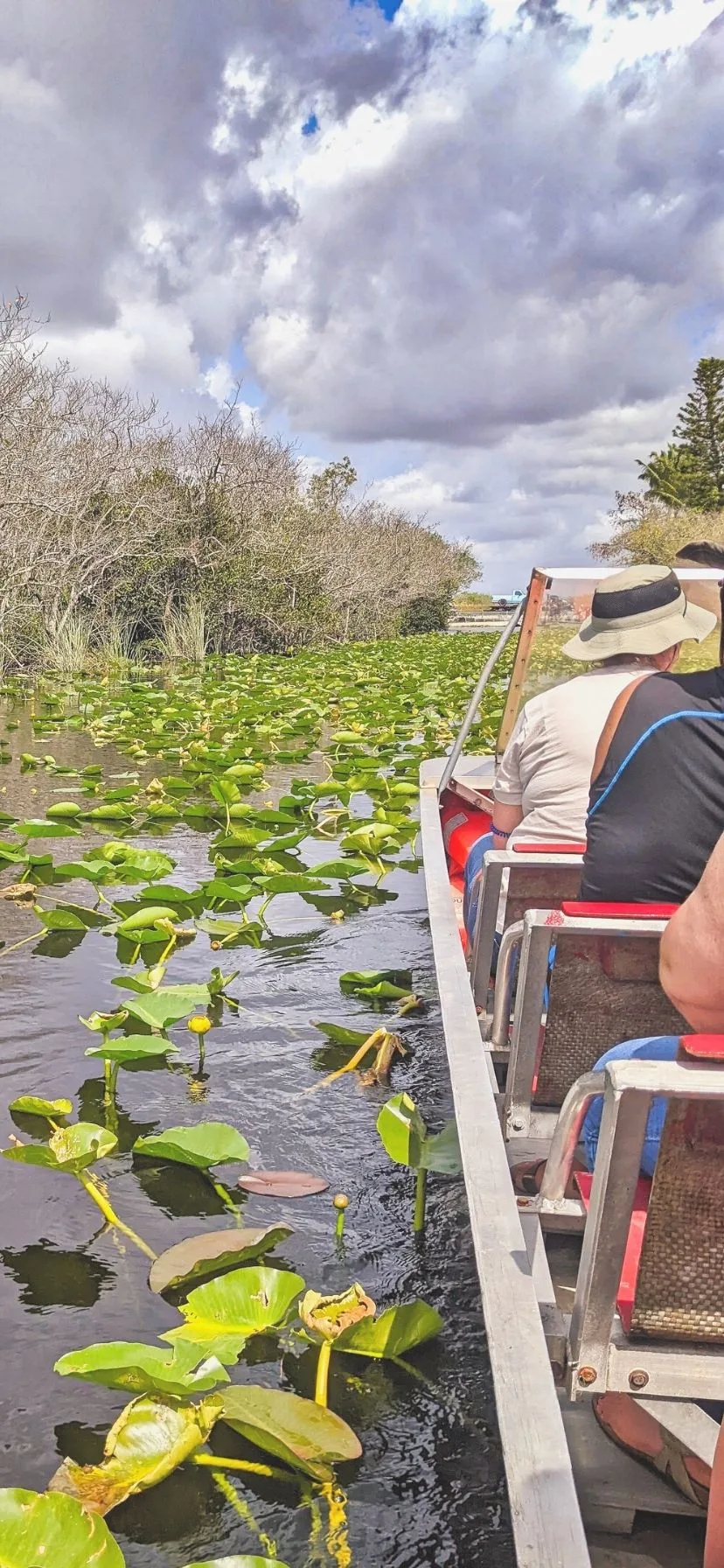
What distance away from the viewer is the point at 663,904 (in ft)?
6.67

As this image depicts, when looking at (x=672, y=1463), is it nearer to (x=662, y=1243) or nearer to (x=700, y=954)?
(x=662, y=1243)

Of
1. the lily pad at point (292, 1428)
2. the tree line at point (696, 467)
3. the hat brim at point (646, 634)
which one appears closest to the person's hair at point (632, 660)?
the hat brim at point (646, 634)

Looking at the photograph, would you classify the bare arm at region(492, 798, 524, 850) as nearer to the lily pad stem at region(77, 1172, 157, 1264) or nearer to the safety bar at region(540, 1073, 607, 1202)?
the lily pad stem at region(77, 1172, 157, 1264)

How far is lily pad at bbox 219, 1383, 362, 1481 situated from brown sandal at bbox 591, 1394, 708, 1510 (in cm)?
40

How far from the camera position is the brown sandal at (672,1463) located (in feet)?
5.19

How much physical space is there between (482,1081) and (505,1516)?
67cm

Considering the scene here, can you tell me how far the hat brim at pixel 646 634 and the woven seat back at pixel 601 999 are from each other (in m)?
0.96

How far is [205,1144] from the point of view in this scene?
2580 mm

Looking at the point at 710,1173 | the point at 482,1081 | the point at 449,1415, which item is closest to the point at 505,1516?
the point at 449,1415

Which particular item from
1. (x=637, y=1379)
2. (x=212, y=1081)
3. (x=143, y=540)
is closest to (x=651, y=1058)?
(x=637, y=1379)

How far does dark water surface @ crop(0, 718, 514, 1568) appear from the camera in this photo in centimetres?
187

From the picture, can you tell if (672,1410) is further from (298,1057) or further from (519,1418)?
(298,1057)

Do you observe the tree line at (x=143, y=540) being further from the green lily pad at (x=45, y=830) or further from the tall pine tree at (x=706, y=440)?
the tall pine tree at (x=706, y=440)

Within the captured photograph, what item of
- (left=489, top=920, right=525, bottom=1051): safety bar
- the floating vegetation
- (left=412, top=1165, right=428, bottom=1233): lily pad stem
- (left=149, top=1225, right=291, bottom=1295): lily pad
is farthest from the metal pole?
(left=149, top=1225, right=291, bottom=1295): lily pad
